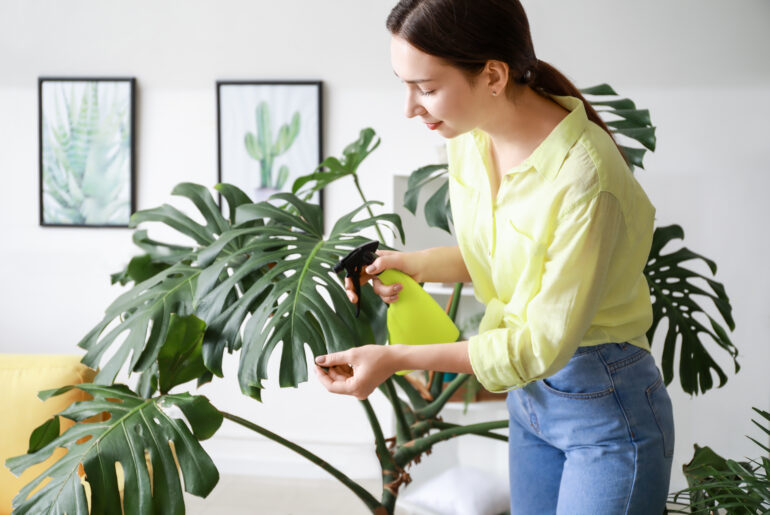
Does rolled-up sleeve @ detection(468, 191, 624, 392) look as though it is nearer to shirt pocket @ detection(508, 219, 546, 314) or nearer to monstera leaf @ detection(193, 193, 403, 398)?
shirt pocket @ detection(508, 219, 546, 314)

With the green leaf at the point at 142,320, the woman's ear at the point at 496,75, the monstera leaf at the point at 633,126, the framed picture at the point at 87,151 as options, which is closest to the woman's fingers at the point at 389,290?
the woman's ear at the point at 496,75

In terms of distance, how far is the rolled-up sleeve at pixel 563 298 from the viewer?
902 millimetres

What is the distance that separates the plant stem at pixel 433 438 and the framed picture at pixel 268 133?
1.95 m

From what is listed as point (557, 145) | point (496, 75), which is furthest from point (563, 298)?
point (496, 75)

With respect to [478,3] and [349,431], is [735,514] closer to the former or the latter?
[478,3]

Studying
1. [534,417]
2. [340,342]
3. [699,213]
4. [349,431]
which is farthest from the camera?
[349,431]

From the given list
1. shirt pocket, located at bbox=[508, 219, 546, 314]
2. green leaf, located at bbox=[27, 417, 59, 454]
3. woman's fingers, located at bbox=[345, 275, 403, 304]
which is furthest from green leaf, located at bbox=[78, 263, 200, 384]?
shirt pocket, located at bbox=[508, 219, 546, 314]

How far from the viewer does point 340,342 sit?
127cm

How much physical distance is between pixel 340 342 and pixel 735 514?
2.50 feet

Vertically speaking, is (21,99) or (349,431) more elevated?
(21,99)

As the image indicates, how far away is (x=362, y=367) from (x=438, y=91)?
0.42m

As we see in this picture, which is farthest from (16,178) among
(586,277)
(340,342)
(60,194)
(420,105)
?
(586,277)

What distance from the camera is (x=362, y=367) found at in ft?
3.31

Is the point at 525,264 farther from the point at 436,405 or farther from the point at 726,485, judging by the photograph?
the point at 436,405
